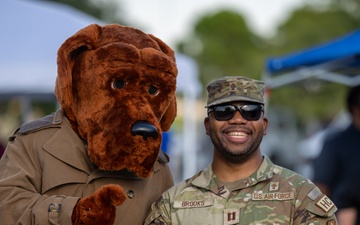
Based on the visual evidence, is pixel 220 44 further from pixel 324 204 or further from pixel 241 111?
pixel 324 204

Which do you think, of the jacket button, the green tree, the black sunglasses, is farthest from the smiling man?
the green tree

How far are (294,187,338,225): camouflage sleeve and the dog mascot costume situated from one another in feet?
2.24

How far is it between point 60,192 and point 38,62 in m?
3.06

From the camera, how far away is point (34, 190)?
10.9ft

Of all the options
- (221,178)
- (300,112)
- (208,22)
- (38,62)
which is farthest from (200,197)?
(208,22)

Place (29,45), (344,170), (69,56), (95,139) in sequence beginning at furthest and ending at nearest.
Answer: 1. (29,45)
2. (344,170)
3. (69,56)
4. (95,139)

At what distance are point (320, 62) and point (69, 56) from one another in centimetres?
366

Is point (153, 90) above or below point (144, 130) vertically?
above

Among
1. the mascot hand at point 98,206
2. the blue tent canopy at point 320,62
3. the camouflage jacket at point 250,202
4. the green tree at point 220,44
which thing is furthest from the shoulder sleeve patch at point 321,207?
the green tree at point 220,44

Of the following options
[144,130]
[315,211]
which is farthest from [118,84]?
[315,211]

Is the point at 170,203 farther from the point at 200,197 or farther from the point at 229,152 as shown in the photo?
the point at 229,152

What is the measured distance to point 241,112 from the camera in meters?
3.39

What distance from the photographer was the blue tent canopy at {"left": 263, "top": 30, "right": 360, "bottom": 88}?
244 inches

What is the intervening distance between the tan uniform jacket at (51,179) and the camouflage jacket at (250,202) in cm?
14
